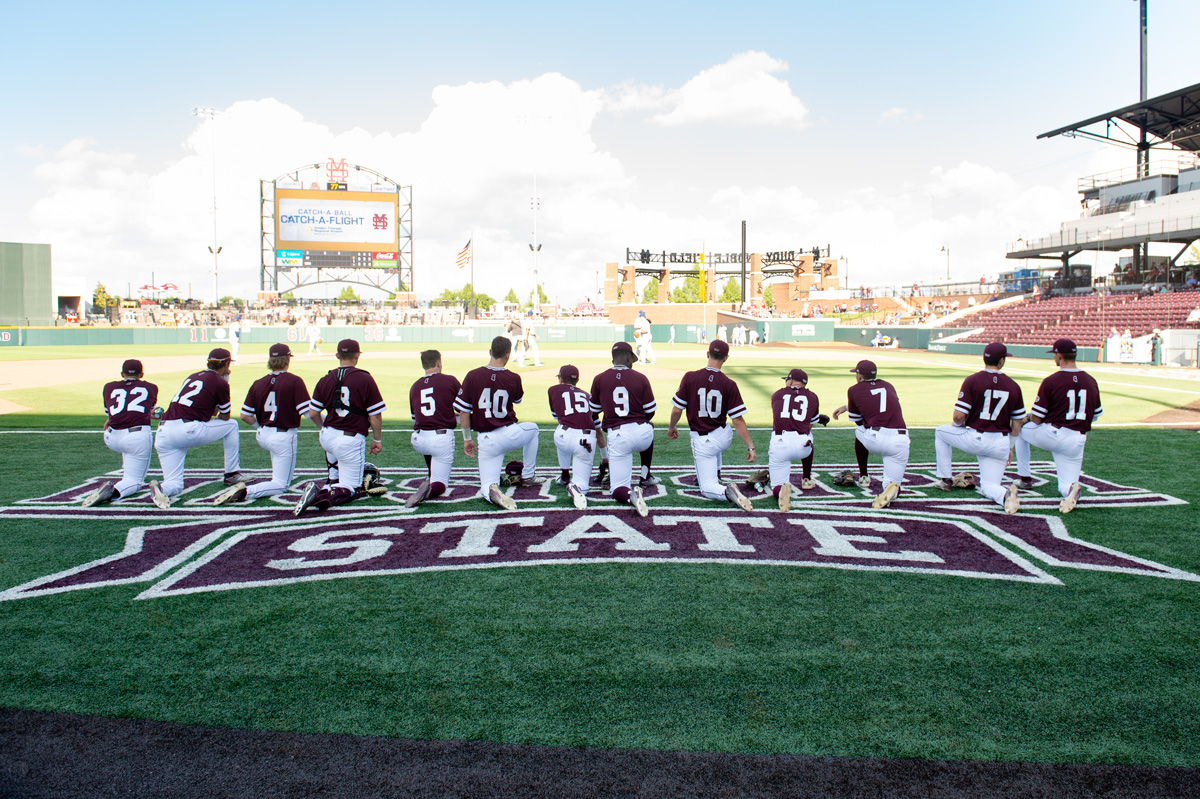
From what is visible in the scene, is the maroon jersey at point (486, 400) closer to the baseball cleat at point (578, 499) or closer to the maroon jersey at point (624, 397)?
the maroon jersey at point (624, 397)

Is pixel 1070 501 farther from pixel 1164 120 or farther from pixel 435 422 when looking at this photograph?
pixel 1164 120

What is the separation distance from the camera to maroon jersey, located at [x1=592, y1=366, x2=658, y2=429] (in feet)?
24.9

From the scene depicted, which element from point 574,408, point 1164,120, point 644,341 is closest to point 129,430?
point 574,408

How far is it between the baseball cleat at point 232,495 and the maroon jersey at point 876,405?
649cm

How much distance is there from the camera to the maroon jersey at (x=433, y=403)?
7.84 metres

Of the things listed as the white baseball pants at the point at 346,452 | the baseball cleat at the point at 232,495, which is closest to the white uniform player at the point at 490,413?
the white baseball pants at the point at 346,452

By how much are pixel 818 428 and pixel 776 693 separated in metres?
10.2

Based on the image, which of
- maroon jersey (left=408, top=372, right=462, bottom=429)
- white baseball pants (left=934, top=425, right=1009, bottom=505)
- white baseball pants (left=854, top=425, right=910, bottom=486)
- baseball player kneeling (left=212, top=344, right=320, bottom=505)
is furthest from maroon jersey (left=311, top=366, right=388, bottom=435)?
white baseball pants (left=934, top=425, right=1009, bottom=505)

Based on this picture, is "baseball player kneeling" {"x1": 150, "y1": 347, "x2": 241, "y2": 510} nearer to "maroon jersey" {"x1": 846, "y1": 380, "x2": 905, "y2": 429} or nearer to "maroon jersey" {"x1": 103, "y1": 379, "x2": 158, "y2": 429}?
"maroon jersey" {"x1": 103, "y1": 379, "x2": 158, "y2": 429}

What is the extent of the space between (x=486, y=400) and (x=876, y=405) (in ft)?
13.9

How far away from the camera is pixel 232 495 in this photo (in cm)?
742

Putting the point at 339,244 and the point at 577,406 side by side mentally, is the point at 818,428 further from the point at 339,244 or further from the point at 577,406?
the point at 339,244

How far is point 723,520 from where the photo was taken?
705cm

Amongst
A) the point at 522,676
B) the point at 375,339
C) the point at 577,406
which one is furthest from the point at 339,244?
the point at 522,676
